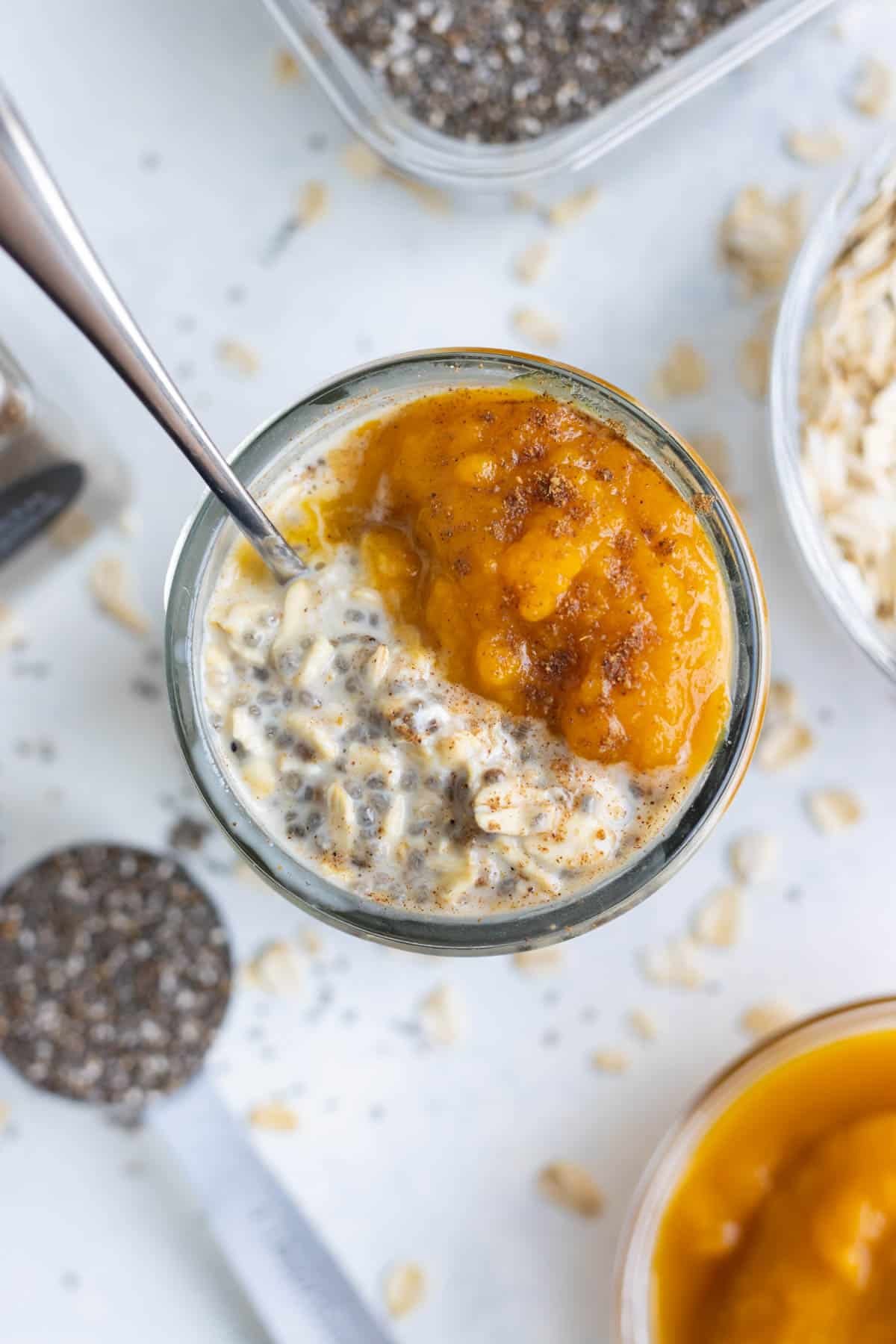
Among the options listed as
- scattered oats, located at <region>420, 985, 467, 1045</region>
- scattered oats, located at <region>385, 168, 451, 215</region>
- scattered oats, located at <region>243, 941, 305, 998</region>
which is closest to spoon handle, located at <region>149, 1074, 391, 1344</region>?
scattered oats, located at <region>243, 941, 305, 998</region>

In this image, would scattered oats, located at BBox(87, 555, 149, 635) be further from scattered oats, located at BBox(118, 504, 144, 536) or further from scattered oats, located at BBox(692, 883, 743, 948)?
scattered oats, located at BBox(692, 883, 743, 948)

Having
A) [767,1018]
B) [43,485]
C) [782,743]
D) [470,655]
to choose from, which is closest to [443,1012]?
[767,1018]

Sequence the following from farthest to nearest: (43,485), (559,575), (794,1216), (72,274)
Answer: (43,485), (794,1216), (559,575), (72,274)

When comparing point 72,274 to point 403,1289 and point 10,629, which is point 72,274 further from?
point 403,1289

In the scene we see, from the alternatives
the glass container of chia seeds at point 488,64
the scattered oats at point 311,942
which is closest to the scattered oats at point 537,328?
the glass container of chia seeds at point 488,64

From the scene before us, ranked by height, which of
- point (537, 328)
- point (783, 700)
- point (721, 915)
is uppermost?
point (537, 328)

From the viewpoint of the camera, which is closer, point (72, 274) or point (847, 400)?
point (72, 274)
